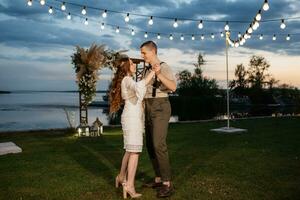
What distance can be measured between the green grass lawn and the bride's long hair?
3.71ft

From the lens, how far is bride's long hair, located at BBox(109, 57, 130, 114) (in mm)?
4879

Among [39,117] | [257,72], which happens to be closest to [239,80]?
[257,72]

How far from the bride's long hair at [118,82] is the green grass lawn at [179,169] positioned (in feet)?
3.71

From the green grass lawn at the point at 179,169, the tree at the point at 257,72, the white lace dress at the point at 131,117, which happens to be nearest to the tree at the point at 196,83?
the tree at the point at 257,72

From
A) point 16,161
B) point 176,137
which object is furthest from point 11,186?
point 176,137

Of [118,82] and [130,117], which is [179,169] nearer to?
[130,117]

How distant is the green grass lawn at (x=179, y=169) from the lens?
203 inches

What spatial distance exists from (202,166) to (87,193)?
2386 millimetres

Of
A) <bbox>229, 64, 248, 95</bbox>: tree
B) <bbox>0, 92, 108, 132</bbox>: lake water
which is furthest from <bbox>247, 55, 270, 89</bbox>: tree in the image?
<bbox>0, 92, 108, 132</bbox>: lake water

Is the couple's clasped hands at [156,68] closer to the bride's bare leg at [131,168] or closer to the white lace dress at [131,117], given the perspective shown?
the white lace dress at [131,117]

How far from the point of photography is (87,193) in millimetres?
5141

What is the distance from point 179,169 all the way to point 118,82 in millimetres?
2315

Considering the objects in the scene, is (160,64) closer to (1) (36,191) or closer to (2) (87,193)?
(2) (87,193)

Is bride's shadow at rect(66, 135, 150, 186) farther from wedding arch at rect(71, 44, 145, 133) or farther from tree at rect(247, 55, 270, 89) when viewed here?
tree at rect(247, 55, 270, 89)
